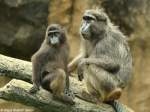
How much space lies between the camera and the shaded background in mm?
15734

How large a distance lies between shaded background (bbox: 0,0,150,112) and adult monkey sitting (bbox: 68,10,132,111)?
415 cm

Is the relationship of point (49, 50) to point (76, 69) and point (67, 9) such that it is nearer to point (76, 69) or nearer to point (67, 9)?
point (76, 69)

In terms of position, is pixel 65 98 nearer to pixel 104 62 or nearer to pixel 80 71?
pixel 80 71

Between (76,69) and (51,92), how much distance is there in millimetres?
1374

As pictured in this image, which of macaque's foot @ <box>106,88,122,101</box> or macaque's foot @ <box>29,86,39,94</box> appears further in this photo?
macaque's foot @ <box>106,88,122,101</box>

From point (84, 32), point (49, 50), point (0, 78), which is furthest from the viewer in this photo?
point (0, 78)

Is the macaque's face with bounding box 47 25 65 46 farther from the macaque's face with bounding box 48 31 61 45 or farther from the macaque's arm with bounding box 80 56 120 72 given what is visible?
the macaque's arm with bounding box 80 56 120 72

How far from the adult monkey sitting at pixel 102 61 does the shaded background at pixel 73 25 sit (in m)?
4.15

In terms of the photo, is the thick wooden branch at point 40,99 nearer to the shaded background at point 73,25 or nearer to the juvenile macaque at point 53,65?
the juvenile macaque at point 53,65

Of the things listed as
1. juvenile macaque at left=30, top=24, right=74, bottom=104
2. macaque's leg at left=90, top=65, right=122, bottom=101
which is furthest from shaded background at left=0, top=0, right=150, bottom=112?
juvenile macaque at left=30, top=24, right=74, bottom=104

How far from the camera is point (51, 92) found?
10.7 meters

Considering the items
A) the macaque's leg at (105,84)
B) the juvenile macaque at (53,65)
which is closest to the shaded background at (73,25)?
the macaque's leg at (105,84)

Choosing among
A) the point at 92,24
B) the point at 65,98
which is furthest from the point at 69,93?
the point at 92,24

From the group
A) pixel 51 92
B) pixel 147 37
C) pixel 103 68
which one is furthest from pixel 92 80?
pixel 147 37
